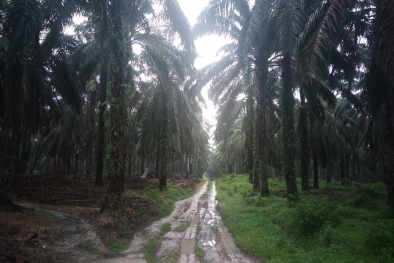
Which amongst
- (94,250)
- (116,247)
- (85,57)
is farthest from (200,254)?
(85,57)

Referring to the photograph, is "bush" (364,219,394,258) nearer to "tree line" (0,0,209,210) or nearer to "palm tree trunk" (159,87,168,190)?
"tree line" (0,0,209,210)

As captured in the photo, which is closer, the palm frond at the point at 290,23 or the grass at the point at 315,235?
the grass at the point at 315,235

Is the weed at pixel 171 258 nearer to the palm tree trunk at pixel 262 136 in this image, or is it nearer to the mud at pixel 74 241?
the mud at pixel 74 241

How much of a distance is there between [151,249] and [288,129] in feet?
29.4

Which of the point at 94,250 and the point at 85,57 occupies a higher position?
the point at 85,57

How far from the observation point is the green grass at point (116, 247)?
7.56m

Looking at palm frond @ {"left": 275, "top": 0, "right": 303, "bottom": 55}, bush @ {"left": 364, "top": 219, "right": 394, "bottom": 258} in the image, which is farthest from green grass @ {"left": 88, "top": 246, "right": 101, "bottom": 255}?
palm frond @ {"left": 275, "top": 0, "right": 303, "bottom": 55}

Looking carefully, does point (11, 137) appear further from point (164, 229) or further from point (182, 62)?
point (182, 62)

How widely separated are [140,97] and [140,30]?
8.66m

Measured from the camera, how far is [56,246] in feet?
22.7

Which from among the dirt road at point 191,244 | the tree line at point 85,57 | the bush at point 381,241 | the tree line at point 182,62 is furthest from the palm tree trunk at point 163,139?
the bush at point 381,241

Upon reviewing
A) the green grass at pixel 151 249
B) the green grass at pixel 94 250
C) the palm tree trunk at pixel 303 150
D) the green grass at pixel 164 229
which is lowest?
the green grass at pixel 164 229

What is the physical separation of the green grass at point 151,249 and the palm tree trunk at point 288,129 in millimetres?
7378

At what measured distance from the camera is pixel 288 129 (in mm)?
13492
